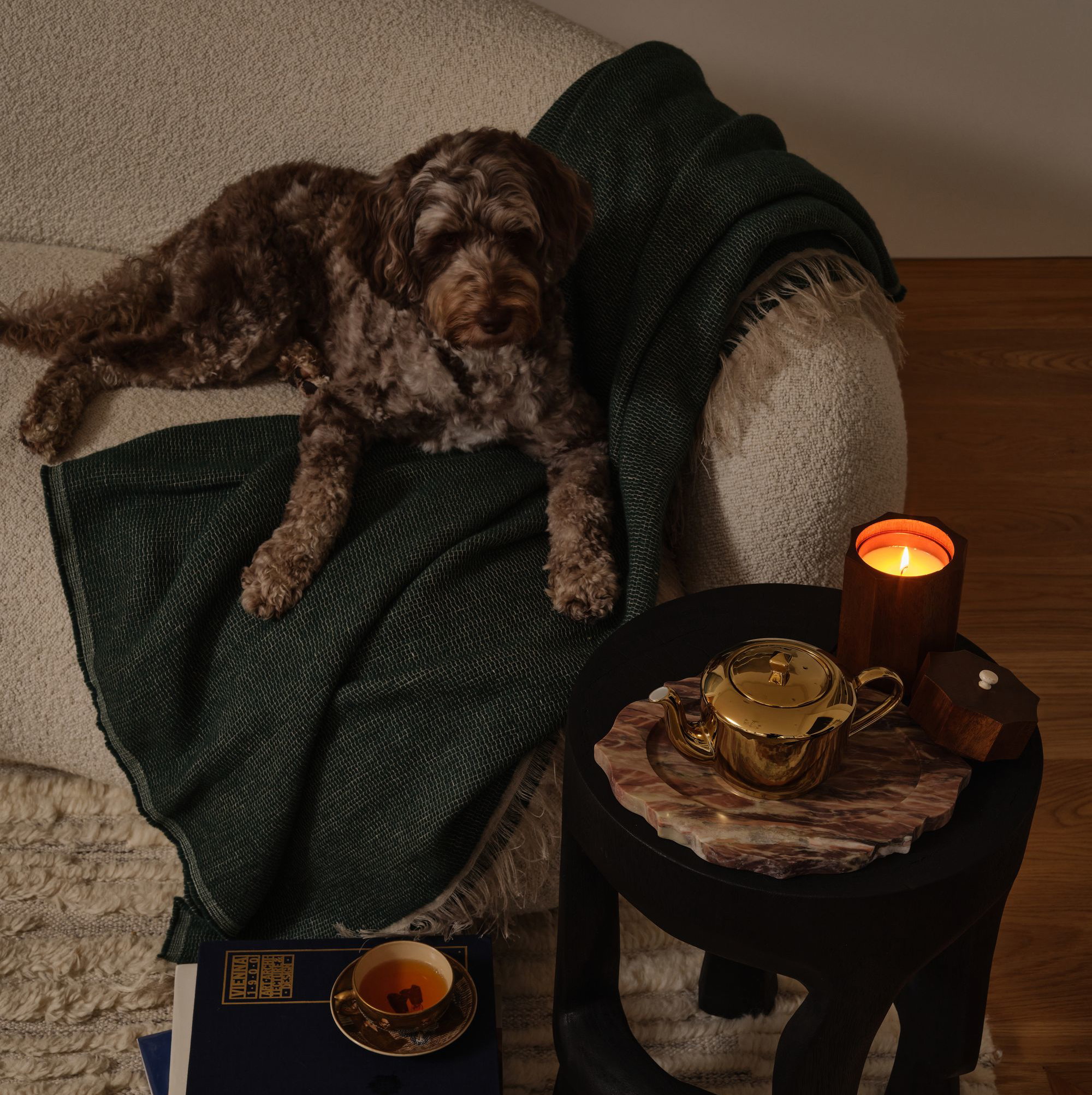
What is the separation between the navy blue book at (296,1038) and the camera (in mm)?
1327

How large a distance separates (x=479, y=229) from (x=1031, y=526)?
5.50ft

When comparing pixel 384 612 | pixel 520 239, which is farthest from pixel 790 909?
pixel 520 239

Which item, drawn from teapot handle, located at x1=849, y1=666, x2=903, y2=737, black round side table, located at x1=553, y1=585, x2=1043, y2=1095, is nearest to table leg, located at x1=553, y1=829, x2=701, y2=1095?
black round side table, located at x1=553, y1=585, x2=1043, y2=1095

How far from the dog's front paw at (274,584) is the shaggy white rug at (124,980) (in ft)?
1.75

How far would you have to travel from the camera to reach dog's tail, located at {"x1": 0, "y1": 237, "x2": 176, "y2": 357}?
6.89 ft

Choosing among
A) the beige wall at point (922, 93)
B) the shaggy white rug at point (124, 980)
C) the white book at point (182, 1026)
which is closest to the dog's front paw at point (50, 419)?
the shaggy white rug at point (124, 980)

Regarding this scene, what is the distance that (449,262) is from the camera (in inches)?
65.4

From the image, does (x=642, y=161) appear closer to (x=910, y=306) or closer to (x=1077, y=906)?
(x=1077, y=906)

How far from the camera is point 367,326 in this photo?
6.45 feet

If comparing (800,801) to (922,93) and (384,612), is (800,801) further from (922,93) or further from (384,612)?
(922,93)

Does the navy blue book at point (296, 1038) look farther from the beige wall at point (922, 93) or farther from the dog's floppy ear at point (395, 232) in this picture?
the beige wall at point (922, 93)

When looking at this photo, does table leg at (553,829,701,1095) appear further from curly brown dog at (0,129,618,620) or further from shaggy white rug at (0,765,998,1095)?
curly brown dog at (0,129,618,620)

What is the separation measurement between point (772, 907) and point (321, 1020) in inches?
26.4

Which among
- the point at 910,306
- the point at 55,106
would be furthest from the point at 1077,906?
the point at 55,106
